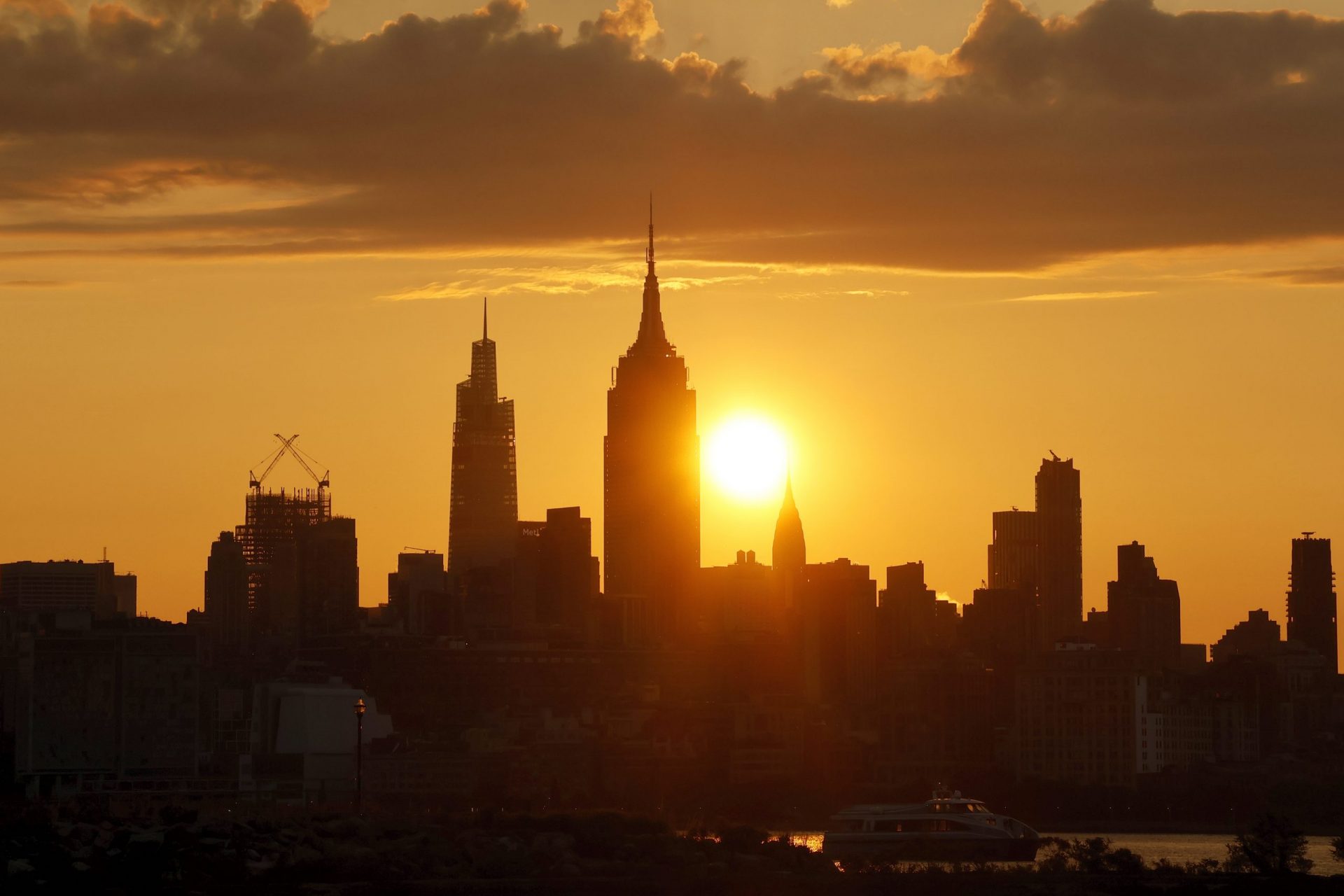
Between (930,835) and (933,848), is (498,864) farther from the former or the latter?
(930,835)

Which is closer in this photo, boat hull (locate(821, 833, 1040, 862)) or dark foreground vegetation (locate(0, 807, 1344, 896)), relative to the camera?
dark foreground vegetation (locate(0, 807, 1344, 896))

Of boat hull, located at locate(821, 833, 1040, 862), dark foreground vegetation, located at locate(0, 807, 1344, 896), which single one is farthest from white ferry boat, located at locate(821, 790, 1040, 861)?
dark foreground vegetation, located at locate(0, 807, 1344, 896)

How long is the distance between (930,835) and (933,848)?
2.28 metres

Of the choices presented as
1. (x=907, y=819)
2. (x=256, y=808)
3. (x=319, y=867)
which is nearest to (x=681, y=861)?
(x=319, y=867)

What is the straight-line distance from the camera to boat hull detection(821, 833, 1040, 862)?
5625 inches

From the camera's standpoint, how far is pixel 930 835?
148m

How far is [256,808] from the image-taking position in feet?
619

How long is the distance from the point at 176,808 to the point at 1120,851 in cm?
4162

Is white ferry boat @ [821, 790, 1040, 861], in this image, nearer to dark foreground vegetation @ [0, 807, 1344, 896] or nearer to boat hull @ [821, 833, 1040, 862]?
boat hull @ [821, 833, 1040, 862]

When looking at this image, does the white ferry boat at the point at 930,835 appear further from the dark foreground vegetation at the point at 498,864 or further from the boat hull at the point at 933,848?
the dark foreground vegetation at the point at 498,864

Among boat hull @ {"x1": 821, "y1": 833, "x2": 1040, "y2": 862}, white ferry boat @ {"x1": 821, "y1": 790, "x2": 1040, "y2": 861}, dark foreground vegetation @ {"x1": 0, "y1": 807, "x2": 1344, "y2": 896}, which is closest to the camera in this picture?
dark foreground vegetation @ {"x1": 0, "y1": 807, "x2": 1344, "y2": 896}

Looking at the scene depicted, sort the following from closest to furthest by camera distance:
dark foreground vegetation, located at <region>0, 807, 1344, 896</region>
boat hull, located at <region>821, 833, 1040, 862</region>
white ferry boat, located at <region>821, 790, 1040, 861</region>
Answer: dark foreground vegetation, located at <region>0, 807, 1344, 896</region> < boat hull, located at <region>821, 833, 1040, 862</region> < white ferry boat, located at <region>821, 790, 1040, 861</region>

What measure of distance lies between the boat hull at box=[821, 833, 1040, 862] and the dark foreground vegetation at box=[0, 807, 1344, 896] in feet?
64.7

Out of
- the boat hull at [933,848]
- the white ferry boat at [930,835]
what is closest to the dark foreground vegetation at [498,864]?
the boat hull at [933,848]
